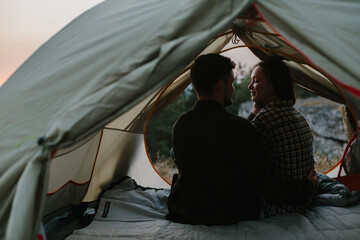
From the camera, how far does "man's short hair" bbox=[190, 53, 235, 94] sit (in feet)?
6.03

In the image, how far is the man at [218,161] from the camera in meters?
1.74

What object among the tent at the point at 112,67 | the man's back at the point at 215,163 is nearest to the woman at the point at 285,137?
the man's back at the point at 215,163

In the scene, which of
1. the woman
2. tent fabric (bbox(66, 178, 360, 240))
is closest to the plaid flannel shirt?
the woman

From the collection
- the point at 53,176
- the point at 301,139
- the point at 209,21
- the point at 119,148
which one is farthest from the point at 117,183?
the point at 209,21

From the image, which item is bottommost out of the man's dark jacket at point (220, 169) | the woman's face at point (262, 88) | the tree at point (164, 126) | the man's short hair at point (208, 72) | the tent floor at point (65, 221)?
the tree at point (164, 126)

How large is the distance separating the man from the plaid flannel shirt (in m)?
0.09

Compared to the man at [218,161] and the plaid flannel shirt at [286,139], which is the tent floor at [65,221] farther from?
the plaid flannel shirt at [286,139]

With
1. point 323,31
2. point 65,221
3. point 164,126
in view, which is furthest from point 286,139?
point 164,126

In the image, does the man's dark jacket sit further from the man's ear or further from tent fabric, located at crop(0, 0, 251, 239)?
tent fabric, located at crop(0, 0, 251, 239)

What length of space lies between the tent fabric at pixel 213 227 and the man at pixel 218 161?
0.29ft

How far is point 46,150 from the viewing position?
51.0 inches

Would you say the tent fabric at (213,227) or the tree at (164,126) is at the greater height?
the tent fabric at (213,227)

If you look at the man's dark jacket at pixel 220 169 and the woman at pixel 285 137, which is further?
the woman at pixel 285 137

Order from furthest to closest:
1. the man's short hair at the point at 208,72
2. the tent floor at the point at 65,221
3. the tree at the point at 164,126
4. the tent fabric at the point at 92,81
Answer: the tree at the point at 164,126, the tent floor at the point at 65,221, the man's short hair at the point at 208,72, the tent fabric at the point at 92,81
